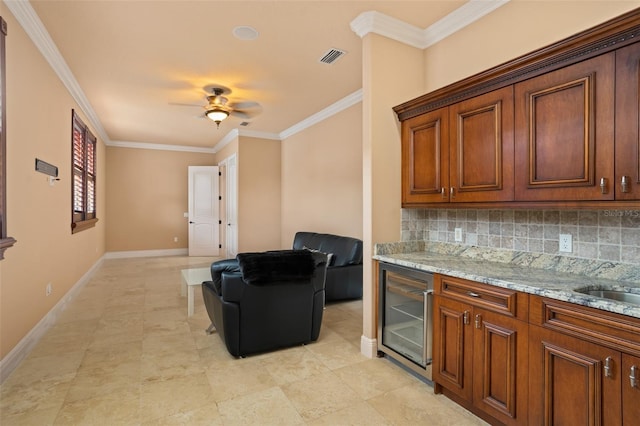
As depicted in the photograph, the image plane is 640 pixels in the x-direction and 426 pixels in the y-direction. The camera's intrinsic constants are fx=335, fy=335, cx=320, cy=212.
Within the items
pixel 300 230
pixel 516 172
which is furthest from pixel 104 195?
pixel 516 172

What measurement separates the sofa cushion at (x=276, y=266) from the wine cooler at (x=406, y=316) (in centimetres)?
65

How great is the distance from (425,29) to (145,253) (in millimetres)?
8224

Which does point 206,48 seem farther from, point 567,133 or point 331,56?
point 567,133

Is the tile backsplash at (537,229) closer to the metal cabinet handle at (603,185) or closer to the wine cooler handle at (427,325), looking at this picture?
the metal cabinet handle at (603,185)

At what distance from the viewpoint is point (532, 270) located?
2184 millimetres

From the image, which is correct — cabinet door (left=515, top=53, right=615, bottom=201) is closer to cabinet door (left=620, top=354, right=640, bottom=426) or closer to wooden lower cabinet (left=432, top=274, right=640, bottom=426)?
wooden lower cabinet (left=432, top=274, right=640, bottom=426)

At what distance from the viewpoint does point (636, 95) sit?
162cm

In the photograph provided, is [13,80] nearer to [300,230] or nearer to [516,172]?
[516,172]

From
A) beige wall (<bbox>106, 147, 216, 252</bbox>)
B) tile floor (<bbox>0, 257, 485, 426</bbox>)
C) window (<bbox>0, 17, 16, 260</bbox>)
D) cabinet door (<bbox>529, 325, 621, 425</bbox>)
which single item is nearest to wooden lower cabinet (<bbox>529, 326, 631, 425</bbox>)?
cabinet door (<bbox>529, 325, 621, 425</bbox>)

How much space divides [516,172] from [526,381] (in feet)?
3.99

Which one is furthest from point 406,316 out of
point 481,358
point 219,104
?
point 219,104

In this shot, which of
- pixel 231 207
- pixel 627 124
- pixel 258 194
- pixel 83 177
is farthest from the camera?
pixel 231 207

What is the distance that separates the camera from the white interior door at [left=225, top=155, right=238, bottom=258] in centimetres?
726

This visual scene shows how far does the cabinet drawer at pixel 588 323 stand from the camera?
4.53 feet
